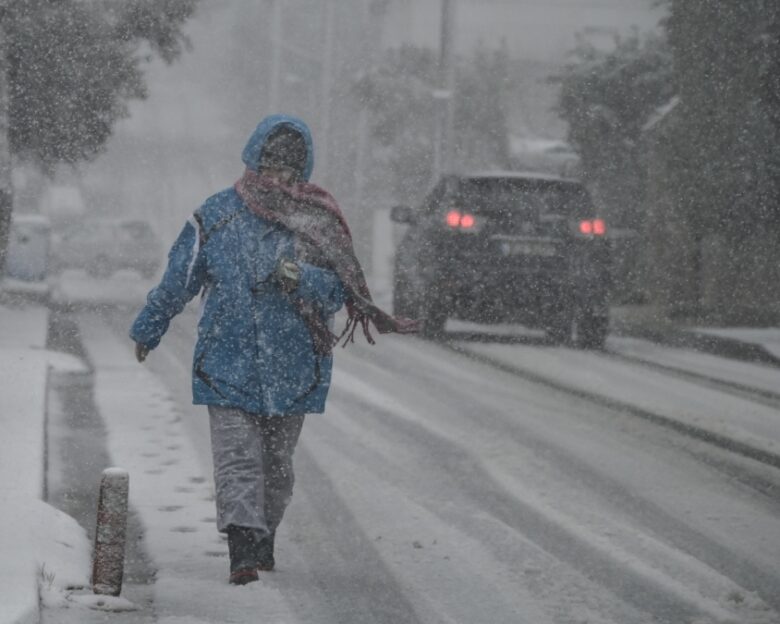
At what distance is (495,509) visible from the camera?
7.79 m

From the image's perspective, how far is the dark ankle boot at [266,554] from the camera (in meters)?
6.12

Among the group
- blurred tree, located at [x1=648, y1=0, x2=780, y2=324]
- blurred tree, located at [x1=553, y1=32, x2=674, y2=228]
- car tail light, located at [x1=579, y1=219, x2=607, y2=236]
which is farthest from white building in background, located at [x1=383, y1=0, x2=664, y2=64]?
car tail light, located at [x1=579, y1=219, x2=607, y2=236]

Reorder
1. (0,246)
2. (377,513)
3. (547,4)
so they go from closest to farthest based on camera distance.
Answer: (377,513), (0,246), (547,4)

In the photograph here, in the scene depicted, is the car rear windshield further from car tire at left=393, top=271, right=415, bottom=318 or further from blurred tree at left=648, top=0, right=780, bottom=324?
blurred tree at left=648, top=0, right=780, bottom=324

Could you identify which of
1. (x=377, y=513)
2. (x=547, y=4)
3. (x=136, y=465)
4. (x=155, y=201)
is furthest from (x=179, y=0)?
(x=547, y=4)

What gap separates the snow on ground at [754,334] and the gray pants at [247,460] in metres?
11.6

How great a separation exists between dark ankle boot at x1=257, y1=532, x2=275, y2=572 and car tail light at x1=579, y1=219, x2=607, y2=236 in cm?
1156

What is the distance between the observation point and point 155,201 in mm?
69938

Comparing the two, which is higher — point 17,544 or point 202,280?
point 202,280

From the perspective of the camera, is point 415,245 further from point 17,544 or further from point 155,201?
point 155,201

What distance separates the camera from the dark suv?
56.0ft

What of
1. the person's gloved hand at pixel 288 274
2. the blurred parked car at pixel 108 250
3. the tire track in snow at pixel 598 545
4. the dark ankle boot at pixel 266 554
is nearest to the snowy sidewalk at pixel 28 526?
the dark ankle boot at pixel 266 554

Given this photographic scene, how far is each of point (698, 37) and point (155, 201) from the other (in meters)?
50.6

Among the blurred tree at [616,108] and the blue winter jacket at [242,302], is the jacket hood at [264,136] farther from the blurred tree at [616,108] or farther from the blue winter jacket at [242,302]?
the blurred tree at [616,108]
